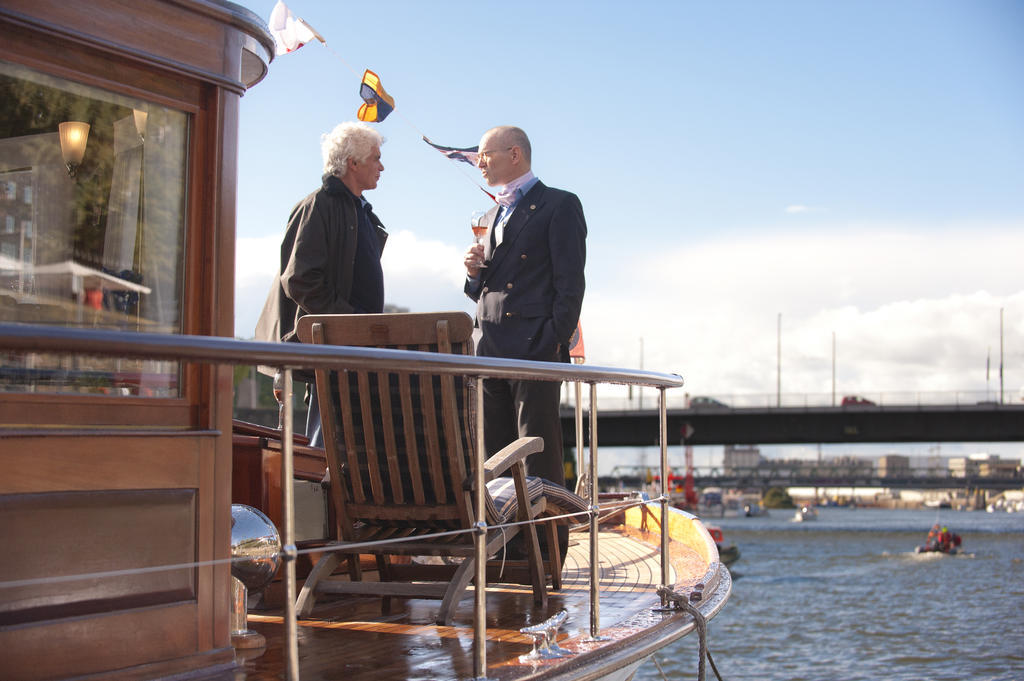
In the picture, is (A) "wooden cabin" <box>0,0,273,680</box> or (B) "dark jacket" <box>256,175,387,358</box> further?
(B) "dark jacket" <box>256,175,387,358</box>

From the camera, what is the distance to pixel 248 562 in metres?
3.41

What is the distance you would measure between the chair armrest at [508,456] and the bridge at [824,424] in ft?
107

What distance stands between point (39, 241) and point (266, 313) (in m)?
2.12

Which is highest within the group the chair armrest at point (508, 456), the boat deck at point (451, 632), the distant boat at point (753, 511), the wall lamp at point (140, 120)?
the wall lamp at point (140, 120)

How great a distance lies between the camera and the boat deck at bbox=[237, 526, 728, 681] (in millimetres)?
3014

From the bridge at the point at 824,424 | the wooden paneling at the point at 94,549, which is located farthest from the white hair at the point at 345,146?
the bridge at the point at 824,424

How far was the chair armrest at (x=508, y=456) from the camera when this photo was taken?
3.67 m

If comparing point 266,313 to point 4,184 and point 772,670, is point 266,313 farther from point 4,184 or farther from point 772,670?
point 772,670

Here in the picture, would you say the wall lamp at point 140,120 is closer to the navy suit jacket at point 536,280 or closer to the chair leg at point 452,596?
the chair leg at point 452,596

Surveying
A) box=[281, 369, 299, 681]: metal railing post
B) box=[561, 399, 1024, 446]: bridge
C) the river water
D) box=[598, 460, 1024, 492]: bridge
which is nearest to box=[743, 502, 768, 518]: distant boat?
box=[598, 460, 1024, 492]: bridge

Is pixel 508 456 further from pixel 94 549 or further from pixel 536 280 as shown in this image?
pixel 94 549

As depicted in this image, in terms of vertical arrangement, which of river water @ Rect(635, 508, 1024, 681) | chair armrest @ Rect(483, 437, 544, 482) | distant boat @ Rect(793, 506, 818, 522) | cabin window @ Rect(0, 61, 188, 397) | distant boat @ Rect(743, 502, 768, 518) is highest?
cabin window @ Rect(0, 61, 188, 397)

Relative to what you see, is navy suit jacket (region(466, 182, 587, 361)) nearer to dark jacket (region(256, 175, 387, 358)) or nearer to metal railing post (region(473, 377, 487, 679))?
dark jacket (region(256, 175, 387, 358))

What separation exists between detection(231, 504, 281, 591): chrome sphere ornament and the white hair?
190cm
